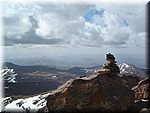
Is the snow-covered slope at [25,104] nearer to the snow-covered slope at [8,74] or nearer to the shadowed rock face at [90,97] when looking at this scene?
the shadowed rock face at [90,97]

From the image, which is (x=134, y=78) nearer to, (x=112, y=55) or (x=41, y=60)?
(x=112, y=55)

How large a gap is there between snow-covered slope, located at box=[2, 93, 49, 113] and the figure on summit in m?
2.09

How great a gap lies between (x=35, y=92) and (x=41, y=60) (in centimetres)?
220

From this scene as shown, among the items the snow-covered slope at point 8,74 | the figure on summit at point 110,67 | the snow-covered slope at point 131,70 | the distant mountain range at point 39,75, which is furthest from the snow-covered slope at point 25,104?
the snow-covered slope at point 131,70

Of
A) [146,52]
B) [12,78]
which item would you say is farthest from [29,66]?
[146,52]

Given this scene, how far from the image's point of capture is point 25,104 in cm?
1234

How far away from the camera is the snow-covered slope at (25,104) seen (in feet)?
40.5

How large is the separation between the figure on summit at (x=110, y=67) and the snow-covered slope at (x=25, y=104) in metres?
2.09

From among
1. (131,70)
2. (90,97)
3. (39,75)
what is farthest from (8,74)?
(131,70)

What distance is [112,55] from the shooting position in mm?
12930

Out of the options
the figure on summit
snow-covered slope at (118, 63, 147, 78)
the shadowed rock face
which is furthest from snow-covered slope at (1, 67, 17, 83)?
snow-covered slope at (118, 63, 147, 78)

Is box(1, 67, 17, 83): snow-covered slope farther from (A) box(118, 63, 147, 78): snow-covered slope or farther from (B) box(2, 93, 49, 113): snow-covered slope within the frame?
(A) box(118, 63, 147, 78): snow-covered slope

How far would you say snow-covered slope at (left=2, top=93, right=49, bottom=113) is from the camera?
12352 millimetres

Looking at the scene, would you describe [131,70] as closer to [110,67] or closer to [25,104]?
[110,67]
